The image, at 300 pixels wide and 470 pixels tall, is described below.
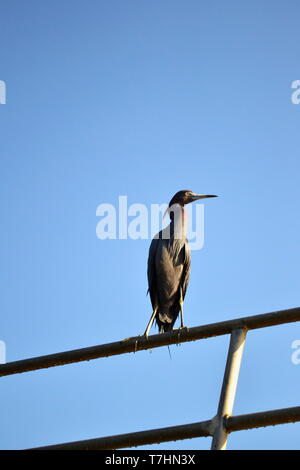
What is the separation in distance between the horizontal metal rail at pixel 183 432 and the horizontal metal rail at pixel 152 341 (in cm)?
44

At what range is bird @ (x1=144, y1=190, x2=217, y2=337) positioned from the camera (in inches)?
322

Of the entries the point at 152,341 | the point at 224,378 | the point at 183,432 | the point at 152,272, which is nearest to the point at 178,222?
the point at 152,272

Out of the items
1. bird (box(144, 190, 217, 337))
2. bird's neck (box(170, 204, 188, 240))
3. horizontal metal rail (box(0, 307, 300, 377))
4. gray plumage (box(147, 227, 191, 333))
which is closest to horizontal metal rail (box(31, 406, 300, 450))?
horizontal metal rail (box(0, 307, 300, 377))

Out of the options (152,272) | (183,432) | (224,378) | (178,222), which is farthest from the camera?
(178,222)

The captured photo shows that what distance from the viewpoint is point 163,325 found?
26.7ft

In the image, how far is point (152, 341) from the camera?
362 cm

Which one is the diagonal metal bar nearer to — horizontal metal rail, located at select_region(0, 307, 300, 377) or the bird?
horizontal metal rail, located at select_region(0, 307, 300, 377)

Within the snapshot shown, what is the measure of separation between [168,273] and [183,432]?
5.33 m

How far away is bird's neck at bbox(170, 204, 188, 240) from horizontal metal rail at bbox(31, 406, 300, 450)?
18.2ft

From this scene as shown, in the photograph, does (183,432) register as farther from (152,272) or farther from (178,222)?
(178,222)

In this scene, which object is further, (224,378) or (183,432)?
(224,378)
